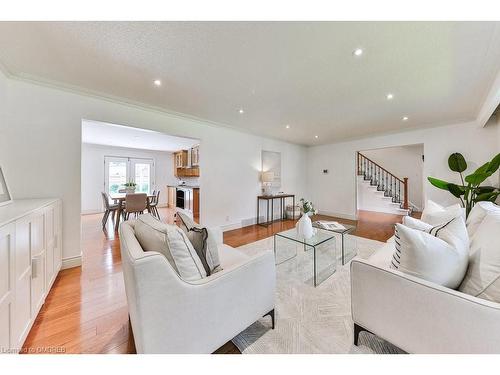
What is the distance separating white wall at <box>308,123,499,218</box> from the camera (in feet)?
11.9

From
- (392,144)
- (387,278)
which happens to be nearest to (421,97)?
(392,144)

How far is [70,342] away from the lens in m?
1.32

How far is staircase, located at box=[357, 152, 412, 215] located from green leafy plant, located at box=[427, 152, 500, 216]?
2.74m

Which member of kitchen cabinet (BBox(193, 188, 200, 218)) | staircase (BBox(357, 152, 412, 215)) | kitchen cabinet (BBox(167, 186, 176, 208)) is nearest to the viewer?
kitchen cabinet (BBox(193, 188, 200, 218))

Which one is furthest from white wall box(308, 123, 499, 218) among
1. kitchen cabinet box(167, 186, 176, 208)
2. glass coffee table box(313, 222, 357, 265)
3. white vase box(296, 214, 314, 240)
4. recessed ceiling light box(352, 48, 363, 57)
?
kitchen cabinet box(167, 186, 176, 208)

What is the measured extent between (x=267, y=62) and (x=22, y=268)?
2.55 m

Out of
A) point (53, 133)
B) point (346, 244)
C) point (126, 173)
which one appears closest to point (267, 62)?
point (53, 133)

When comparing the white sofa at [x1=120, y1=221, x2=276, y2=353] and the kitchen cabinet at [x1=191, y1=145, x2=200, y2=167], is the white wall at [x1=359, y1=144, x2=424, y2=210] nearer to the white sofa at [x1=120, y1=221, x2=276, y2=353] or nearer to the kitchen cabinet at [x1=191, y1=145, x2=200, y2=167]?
the kitchen cabinet at [x1=191, y1=145, x2=200, y2=167]

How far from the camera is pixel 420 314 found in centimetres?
98

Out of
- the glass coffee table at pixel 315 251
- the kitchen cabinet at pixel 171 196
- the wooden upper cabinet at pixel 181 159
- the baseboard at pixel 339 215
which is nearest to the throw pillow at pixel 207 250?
the glass coffee table at pixel 315 251

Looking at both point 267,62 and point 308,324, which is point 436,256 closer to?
point 308,324

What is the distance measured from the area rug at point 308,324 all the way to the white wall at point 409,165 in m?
6.14

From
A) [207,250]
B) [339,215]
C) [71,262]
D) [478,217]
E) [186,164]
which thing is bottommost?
[71,262]

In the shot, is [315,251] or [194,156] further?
[194,156]
